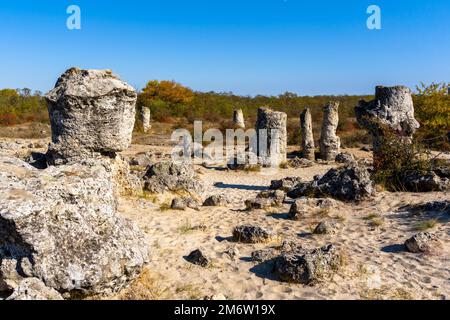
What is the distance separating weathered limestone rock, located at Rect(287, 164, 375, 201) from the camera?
29.9 ft

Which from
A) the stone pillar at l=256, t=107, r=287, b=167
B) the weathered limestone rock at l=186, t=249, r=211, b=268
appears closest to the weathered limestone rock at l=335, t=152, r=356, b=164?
the stone pillar at l=256, t=107, r=287, b=167

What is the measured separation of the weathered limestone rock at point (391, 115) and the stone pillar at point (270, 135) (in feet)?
12.3

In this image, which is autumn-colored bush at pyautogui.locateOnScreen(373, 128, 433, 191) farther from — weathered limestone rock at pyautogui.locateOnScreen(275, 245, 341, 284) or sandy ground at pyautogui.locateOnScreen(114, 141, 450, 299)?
weathered limestone rock at pyautogui.locateOnScreen(275, 245, 341, 284)

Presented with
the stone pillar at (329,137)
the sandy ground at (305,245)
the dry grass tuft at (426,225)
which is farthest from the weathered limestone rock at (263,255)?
the stone pillar at (329,137)

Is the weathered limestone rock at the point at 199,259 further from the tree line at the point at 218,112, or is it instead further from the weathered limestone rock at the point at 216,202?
the tree line at the point at 218,112

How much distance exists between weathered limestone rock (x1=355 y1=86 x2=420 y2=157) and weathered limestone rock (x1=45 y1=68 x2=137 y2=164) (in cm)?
735

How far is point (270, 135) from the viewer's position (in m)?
15.7

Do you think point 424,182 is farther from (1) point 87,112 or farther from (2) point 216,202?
(1) point 87,112

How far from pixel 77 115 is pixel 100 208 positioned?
4469mm

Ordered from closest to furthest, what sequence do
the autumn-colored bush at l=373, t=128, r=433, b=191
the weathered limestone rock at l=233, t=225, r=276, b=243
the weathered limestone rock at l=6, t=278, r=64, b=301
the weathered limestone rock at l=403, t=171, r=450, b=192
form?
the weathered limestone rock at l=6, t=278, r=64, b=301, the weathered limestone rock at l=233, t=225, r=276, b=243, the weathered limestone rock at l=403, t=171, r=450, b=192, the autumn-colored bush at l=373, t=128, r=433, b=191

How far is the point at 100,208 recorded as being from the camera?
4777mm

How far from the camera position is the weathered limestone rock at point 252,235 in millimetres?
6617

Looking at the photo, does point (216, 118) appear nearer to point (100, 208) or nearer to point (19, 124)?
point (19, 124)

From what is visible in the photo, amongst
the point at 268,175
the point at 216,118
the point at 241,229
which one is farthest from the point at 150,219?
the point at 216,118
